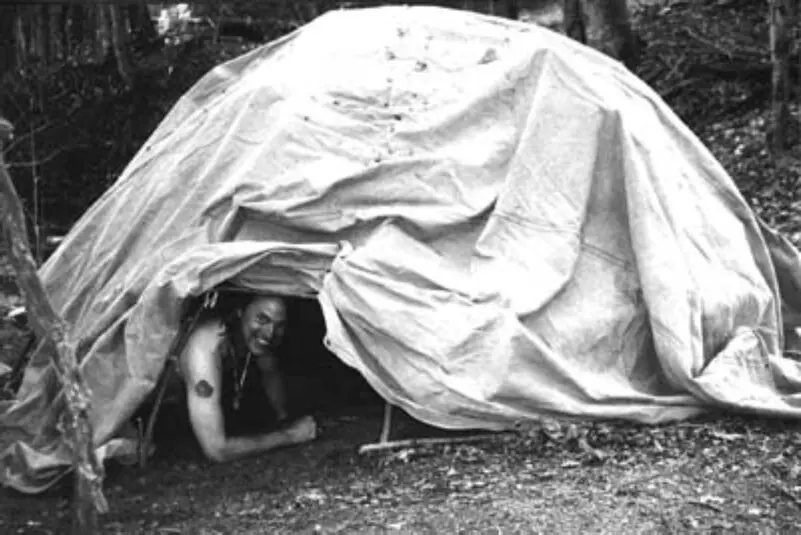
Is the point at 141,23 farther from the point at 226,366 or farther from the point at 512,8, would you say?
the point at 226,366

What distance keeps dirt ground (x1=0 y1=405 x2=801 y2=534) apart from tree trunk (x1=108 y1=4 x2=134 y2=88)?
643 centimetres

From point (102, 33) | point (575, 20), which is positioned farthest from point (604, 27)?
Answer: point (102, 33)

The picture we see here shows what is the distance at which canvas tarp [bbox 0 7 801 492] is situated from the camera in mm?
5172

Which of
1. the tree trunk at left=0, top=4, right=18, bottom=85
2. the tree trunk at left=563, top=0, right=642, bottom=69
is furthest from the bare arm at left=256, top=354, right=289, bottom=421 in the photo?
the tree trunk at left=0, top=4, right=18, bottom=85

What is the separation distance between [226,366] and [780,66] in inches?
219

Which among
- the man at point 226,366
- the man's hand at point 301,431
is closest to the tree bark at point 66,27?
the man at point 226,366

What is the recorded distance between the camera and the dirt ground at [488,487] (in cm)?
441

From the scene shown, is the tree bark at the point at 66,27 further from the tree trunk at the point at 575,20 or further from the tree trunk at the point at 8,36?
the tree trunk at the point at 575,20

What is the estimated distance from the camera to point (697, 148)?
633 centimetres

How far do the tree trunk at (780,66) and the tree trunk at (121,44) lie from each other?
18.3ft

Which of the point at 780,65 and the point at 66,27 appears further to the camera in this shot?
the point at 66,27

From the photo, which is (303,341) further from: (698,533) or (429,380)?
(698,533)

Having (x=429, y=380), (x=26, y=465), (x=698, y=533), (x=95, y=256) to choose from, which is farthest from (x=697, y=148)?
(x=26, y=465)

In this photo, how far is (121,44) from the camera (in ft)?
37.9
